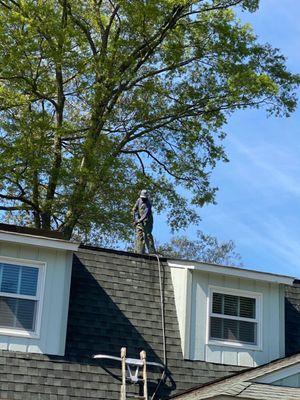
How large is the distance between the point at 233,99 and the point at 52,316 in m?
12.6

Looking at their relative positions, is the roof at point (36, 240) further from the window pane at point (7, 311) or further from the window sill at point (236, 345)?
the window sill at point (236, 345)

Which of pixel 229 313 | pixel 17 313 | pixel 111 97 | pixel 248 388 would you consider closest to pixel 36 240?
pixel 17 313

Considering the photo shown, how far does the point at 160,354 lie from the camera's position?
10.5 meters

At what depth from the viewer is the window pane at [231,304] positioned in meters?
11.3

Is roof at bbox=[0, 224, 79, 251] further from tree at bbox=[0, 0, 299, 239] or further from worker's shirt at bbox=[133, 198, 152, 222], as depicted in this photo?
tree at bbox=[0, 0, 299, 239]

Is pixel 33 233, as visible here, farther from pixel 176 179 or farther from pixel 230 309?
pixel 176 179

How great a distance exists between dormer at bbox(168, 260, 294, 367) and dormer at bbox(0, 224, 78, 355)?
1.87 meters

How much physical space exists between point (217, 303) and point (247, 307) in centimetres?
52

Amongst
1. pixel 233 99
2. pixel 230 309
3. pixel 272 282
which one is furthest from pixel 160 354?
pixel 233 99

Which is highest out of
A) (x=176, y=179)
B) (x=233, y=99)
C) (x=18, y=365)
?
(x=233, y=99)

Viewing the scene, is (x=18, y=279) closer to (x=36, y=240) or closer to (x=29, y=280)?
(x=29, y=280)

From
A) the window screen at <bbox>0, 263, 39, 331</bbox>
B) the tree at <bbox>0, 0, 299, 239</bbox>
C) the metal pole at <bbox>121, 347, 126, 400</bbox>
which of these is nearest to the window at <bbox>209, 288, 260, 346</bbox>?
the metal pole at <bbox>121, 347, 126, 400</bbox>

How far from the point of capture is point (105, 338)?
33.7ft

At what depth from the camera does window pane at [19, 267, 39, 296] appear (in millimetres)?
10180
